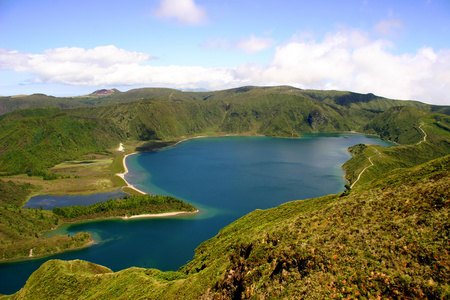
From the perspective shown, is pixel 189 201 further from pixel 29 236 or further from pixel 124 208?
pixel 29 236

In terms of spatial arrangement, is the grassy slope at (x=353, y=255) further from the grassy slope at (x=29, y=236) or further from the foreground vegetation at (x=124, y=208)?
the foreground vegetation at (x=124, y=208)

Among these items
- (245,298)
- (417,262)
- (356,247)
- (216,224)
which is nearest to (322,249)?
(356,247)

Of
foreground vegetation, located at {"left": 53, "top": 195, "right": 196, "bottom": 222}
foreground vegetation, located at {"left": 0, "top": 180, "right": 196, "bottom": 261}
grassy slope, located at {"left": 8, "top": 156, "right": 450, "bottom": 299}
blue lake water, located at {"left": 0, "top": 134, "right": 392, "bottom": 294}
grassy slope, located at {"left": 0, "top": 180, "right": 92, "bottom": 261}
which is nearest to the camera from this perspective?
grassy slope, located at {"left": 8, "top": 156, "right": 450, "bottom": 299}

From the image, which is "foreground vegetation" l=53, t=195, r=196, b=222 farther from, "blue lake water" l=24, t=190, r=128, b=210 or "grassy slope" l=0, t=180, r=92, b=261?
"blue lake water" l=24, t=190, r=128, b=210

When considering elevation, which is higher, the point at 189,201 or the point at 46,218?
the point at 189,201

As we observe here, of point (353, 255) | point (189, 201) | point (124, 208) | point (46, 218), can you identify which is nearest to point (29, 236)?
point (46, 218)

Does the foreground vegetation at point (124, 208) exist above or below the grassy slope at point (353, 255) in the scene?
below

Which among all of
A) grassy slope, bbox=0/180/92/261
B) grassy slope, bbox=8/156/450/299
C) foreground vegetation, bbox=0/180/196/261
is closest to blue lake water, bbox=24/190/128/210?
foreground vegetation, bbox=0/180/196/261

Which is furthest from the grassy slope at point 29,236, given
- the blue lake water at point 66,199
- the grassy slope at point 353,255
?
the grassy slope at point 353,255

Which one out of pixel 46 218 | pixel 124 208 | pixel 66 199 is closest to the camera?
pixel 46 218
